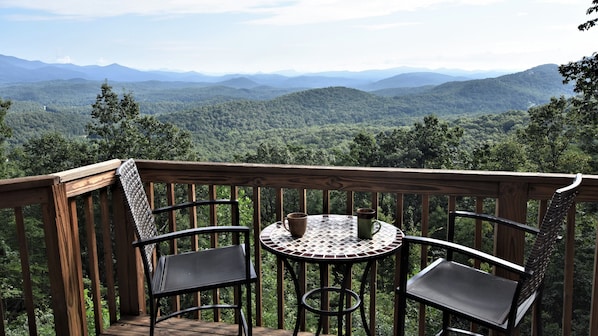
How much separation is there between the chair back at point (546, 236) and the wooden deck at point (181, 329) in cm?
133

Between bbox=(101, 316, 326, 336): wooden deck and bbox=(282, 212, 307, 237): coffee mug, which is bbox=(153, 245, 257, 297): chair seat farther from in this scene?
bbox=(101, 316, 326, 336): wooden deck

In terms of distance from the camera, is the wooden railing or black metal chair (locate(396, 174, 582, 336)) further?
the wooden railing

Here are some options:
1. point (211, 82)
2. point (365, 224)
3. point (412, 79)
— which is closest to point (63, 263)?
point (365, 224)

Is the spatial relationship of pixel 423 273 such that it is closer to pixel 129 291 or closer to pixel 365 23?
pixel 129 291

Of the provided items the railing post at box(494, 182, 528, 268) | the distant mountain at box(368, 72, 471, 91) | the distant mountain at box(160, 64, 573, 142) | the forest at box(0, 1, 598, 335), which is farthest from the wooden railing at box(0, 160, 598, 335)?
the distant mountain at box(368, 72, 471, 91)

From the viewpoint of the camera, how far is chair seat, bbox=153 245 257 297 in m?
1.93

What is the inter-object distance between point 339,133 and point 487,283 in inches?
938

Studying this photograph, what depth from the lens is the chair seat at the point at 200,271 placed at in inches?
76.0

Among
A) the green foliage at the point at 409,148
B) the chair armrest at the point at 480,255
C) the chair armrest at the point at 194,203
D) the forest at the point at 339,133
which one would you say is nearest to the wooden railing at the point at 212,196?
the chair armrest at the point at 194,203

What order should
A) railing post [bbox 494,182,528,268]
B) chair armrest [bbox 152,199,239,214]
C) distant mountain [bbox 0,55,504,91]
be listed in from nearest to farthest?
railing post [bbox 494,182,528,268] → chair armrest [bbox 152,199,239,214] → distant mountain [bbox 0,55,504,91]

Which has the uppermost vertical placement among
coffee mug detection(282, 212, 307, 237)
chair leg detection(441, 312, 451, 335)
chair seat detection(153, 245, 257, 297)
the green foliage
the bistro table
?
coffee mug detection(282, 212, 307, 237)

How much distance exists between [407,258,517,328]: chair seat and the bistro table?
0.20 m

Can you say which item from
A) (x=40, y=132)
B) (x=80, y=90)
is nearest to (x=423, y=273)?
(x=40, y=132)

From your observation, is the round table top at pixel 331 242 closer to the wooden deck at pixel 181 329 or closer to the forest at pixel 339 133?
the wooden deck at pixel 181 329
